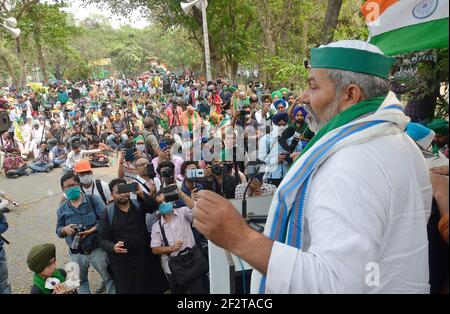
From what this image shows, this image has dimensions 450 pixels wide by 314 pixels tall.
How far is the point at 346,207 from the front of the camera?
927 millimetres

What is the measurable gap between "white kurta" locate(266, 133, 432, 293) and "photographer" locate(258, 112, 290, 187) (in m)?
4.14

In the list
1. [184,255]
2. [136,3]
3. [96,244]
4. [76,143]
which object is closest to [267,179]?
[184,255]

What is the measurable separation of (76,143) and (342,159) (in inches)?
347

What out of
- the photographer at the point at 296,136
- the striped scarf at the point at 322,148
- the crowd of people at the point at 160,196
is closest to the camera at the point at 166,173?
the crowd of people at the point at 160,196

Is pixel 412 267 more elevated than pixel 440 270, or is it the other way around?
pixel 412 267

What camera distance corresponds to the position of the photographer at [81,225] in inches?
156

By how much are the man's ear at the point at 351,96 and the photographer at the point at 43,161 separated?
40.1 feet

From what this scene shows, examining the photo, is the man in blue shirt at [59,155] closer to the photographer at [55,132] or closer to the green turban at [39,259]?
the photographer at [55,132]

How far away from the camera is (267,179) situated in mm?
5344

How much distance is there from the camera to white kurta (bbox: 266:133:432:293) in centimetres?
90

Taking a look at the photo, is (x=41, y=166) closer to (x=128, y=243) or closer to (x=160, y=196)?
(x=128, y=243)

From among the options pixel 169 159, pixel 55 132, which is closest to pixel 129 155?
pixel 169 159

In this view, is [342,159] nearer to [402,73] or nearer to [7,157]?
[402,73]

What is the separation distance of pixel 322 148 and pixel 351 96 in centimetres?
28
